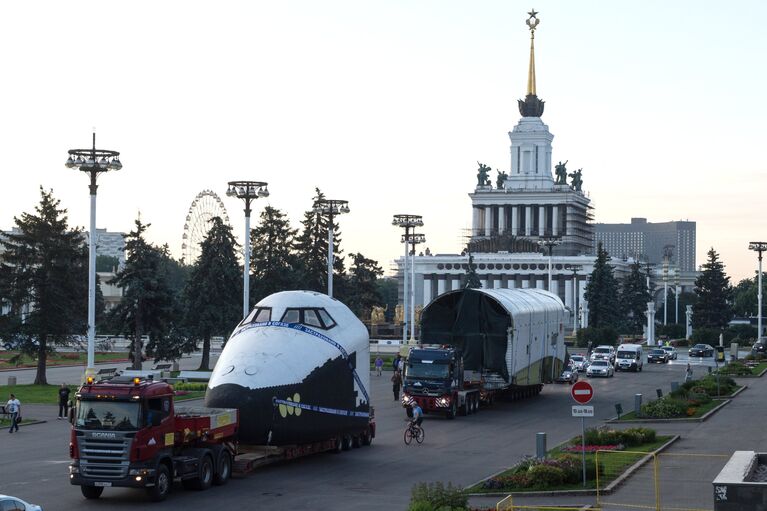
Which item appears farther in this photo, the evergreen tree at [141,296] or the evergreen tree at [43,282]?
the evergreen tree at [141,296]

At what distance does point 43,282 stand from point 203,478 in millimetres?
43947

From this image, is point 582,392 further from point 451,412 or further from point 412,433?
point 451,412

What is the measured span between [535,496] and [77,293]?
48251mm

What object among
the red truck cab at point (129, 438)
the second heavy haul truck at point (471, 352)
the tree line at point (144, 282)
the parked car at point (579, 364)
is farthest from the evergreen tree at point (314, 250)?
the red truck cab at point (129, 438)

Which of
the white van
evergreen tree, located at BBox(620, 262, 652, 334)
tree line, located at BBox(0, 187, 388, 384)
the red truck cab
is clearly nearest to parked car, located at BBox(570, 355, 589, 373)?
the white van

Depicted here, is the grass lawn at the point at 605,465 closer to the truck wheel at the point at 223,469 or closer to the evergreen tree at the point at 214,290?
the truck wheel at the point at 223,469

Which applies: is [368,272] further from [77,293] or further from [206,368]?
[77,293]

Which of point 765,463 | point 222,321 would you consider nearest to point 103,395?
point 765,463

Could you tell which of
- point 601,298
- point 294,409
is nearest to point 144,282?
point 294,409

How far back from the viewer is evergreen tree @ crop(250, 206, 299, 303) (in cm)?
9319

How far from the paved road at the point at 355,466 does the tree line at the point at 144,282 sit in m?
17.3

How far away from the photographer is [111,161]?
4947 cm

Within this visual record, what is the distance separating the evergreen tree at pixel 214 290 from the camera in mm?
85062

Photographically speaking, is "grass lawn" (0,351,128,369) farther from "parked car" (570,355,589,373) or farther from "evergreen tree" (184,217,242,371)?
"parked car" (570,355,589,373)
